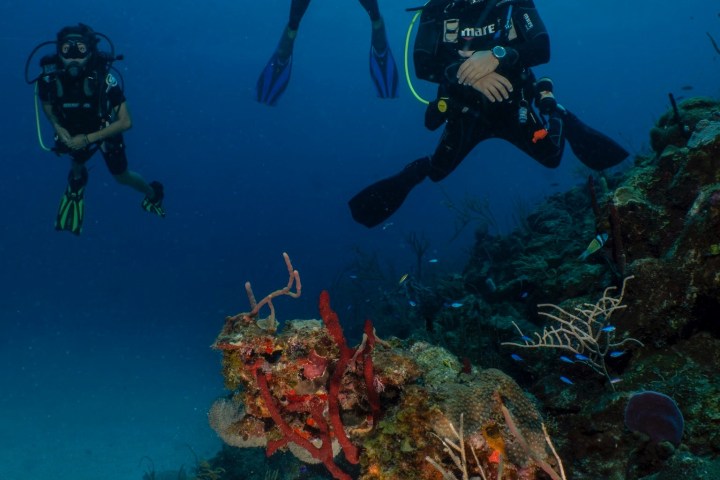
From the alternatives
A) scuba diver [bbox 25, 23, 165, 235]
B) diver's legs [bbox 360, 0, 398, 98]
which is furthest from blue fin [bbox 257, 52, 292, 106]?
scuba diver [bbox 25, 23, 165, 235]

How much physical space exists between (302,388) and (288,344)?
11.6 inches

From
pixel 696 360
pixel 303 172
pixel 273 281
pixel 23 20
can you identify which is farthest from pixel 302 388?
pixel 303 172

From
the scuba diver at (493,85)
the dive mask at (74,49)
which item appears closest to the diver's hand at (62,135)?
the dive mask at (74,49)

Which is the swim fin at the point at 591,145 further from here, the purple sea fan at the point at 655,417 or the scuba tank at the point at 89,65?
the scuba tank at the point at 89,65

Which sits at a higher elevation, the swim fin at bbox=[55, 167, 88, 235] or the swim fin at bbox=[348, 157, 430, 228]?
the swim fin at bbox=[55, 167, 88, 235]

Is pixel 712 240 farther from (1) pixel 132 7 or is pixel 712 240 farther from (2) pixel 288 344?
(1) pixel 132 7

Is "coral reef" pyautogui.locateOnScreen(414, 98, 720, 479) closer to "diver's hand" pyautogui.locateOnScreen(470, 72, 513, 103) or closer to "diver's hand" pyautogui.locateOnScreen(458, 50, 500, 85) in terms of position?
"diver's hand" pyautogui.locateOnScreen(470, 72, 513, 103)

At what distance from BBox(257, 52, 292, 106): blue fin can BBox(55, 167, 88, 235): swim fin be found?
17.6 feet

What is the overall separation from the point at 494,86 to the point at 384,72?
773 cm

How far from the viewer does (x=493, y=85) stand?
530 centimetres

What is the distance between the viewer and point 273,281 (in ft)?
171

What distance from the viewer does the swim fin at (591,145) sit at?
603 cm

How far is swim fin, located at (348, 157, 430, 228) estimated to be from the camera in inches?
260

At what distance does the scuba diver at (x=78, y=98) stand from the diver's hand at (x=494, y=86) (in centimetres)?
667
